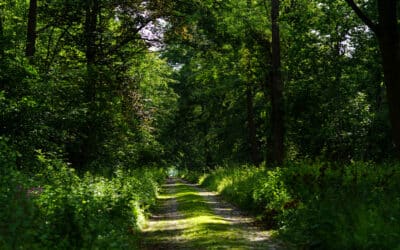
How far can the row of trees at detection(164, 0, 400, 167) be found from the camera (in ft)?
72.6

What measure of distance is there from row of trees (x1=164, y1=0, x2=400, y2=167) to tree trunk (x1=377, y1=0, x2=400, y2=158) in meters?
8.71

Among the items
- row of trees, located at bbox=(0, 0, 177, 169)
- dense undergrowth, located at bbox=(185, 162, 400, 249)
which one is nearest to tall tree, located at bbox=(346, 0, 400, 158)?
dense undergrowth, located at bbox=(185, 162, 400, 249)

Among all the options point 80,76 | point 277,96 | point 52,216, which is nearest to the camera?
point 52,216

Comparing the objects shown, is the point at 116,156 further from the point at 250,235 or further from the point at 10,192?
the point at 10,192

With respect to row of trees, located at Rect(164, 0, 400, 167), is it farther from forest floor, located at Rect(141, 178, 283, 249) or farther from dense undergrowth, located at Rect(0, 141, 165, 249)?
dense undergrowth, located at Rect(0, 141, 165, 249)

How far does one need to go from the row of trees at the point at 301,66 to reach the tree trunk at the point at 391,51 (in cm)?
871

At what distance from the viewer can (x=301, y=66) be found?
29.0 meters

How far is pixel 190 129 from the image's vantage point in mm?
58719

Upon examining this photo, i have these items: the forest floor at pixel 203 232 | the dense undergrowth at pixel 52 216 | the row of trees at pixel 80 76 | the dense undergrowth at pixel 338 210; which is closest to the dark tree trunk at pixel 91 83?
the row of trees at pixel 80 76

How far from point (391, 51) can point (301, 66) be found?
1950cm

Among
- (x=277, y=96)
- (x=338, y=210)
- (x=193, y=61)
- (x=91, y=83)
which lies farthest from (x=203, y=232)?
(x=193, y=61)

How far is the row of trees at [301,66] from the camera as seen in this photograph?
22.1 metres

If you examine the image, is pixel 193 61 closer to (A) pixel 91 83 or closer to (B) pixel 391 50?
(A) pixel 91 83

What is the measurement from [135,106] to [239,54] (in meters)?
7.89
